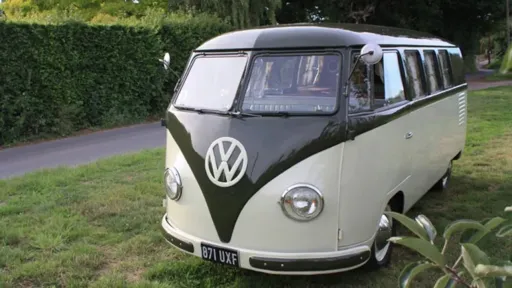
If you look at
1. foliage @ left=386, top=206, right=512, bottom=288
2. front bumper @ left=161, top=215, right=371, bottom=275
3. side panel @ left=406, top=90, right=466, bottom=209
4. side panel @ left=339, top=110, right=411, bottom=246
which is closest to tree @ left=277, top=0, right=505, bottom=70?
side panel @ left=406, top=90, right=466, bottom=209

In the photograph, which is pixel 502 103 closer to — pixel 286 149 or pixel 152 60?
pixel 152 60

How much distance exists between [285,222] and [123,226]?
8.31 feet

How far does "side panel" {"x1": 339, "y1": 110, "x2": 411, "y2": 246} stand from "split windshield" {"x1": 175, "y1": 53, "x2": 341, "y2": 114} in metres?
0.40

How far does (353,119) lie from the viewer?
3768 millimetres

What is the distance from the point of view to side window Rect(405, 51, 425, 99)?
500 centimetres

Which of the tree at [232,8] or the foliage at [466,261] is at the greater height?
the foliage at [466,261]

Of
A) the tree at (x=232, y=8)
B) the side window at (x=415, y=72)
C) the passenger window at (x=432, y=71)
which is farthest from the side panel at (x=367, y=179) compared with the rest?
the tree at (x=232, y=8)

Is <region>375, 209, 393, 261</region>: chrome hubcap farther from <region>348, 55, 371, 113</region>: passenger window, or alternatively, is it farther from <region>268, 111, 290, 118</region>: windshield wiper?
<region>268, 111, 290, 118</region>: windshield wiper

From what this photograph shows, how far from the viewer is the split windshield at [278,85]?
156 inches

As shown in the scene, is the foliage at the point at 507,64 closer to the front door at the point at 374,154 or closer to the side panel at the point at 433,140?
the front door at the point at 374,154

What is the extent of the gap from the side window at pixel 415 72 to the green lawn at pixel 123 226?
1478 mm

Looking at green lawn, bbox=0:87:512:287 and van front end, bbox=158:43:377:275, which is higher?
van front end, bbox=158:43:377:275

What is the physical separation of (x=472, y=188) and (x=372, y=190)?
11.9 feet

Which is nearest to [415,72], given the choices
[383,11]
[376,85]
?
[376,85]
